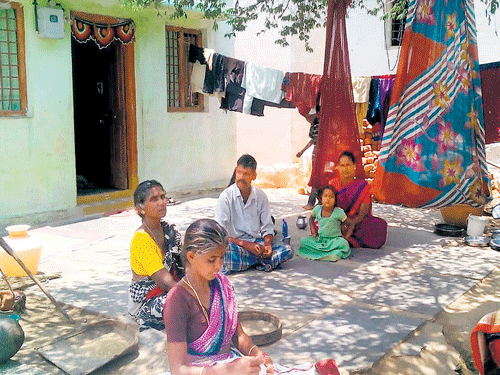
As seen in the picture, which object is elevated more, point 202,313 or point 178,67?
point 178,67

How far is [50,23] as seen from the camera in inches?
290

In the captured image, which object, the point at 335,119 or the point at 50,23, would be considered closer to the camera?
the point at 335,119

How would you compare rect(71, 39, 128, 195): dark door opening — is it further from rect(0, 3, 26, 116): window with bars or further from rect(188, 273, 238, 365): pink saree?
rect(188, 273, 238, 365): pink saree

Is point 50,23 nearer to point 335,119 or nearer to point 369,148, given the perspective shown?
point 335,119

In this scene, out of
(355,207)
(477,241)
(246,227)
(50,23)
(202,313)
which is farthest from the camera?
(50,23)

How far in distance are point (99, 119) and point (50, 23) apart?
2.39 m

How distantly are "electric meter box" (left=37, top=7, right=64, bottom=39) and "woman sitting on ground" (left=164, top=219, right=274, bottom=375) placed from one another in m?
5.99

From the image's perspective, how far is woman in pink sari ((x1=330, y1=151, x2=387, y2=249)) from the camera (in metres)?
5.73

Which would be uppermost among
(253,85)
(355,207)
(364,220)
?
(253,85)

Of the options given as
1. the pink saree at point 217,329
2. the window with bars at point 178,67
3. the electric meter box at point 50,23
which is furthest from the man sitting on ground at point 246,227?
the window with bars at point 178,67

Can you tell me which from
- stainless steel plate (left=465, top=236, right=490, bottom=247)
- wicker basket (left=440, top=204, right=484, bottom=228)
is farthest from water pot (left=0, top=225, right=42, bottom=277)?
wicker basket (left=440, top=204, right=484, bottom=228)

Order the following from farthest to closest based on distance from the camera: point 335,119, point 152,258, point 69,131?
point 69,131
point 335,119
point 152,258

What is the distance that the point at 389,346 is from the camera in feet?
11.2

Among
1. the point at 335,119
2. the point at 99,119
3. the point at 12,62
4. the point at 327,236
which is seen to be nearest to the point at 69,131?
the point at 12,62
